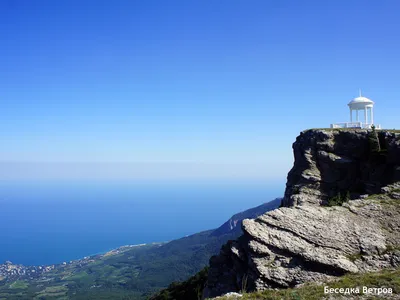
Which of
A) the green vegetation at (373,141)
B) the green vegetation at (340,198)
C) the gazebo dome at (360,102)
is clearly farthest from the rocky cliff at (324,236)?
the gazebo dome at (360,102)

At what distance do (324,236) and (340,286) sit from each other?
5627 mm

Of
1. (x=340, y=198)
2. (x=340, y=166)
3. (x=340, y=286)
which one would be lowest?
(x=340, y=286)

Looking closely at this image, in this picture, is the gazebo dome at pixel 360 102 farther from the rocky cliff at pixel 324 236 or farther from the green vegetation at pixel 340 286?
the green vegetation at pixel 340 286

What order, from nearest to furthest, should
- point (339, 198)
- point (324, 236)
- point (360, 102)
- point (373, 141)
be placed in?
A: point (324, 236) < point (339, 198) < point (373, 141) < point (360, 102)

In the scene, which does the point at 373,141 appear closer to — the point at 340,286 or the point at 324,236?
the point at 324,236

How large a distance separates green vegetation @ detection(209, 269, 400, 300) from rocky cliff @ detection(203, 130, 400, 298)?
1.90m

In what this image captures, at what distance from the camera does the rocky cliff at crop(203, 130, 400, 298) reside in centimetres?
1800

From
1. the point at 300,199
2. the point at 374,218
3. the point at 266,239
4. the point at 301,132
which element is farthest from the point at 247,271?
the point at 301,132

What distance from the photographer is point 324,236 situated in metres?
19.9

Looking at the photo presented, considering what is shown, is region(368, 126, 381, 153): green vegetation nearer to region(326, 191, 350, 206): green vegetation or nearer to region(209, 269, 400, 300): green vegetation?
region(326, 191, 350, 206): green vegetation

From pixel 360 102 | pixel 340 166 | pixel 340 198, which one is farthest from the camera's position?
pixel 360 102

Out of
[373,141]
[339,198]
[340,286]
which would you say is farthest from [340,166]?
[340,286]

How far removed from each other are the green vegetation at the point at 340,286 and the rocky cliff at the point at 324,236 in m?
1.90

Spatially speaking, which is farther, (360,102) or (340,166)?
(360,102)
